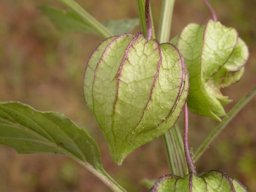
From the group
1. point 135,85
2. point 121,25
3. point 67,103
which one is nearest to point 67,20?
point 121,25

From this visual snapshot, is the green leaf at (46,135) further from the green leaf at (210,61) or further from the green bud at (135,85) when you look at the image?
Answer: the green leaf at (210,61)

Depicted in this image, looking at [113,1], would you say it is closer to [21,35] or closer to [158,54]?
[21,35]

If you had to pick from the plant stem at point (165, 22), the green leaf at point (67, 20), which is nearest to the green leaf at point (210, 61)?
the plant stem at point (165, 22)

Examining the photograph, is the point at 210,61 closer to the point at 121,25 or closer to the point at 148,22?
the point at 148,22

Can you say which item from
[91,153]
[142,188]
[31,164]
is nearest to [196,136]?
[142,188]

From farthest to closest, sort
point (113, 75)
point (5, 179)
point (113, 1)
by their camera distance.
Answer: point (113, 1), point (5, 179), point (113, 75)

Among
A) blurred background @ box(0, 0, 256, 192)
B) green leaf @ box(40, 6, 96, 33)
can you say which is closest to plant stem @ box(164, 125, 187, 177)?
green leaf @ box(40, 6, 96, 33)
